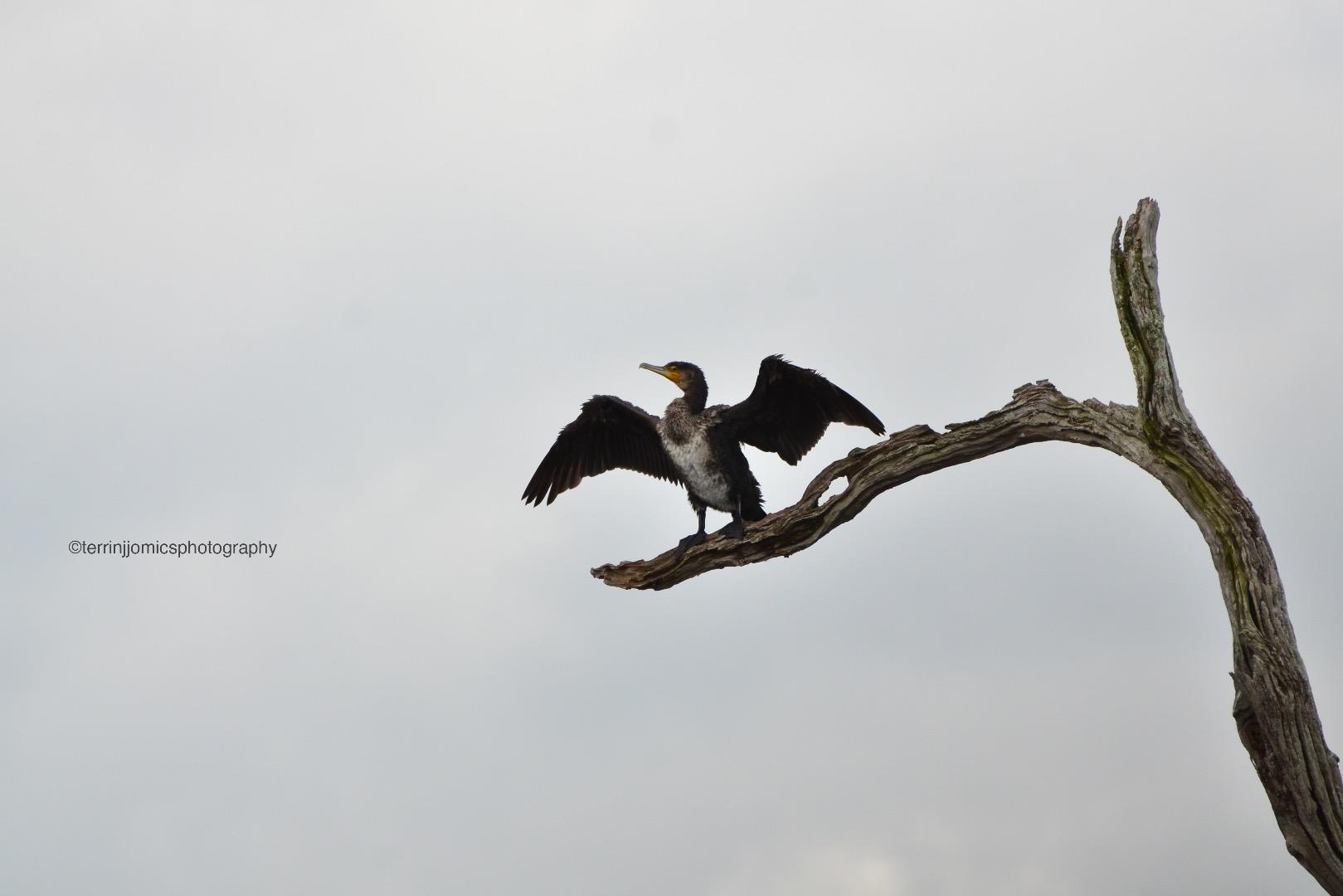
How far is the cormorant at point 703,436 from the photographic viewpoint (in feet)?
24.9

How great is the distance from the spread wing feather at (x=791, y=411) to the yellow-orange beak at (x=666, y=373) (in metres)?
0.49

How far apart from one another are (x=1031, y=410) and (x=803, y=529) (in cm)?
136

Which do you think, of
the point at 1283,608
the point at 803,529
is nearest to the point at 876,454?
the point at 803,529

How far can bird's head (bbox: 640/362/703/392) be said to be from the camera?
323 inches

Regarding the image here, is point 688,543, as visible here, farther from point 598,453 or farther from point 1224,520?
point 1224,520

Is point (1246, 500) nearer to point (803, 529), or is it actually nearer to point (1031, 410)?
point (1031, 410)

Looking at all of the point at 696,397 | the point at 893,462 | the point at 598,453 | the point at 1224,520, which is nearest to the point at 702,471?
the point at 696,397

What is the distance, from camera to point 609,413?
8.39m

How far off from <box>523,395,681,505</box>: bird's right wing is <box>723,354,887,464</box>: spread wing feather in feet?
2.07

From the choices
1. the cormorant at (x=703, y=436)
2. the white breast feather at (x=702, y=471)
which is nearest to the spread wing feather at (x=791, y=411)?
the cormorant at (x=703, y=436)

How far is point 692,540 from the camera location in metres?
7.66

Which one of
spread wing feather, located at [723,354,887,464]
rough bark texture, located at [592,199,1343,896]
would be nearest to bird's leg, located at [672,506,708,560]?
spread wing feather, located at [723,354,887,464]

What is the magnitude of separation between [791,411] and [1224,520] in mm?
2685

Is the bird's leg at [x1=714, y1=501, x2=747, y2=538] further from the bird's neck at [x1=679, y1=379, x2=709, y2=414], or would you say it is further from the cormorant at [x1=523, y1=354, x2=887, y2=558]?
the bird's neck at [x1=679, y1=379, x2=709, y2=414]
